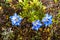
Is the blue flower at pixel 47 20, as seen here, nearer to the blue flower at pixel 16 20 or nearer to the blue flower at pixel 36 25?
the blue flower at pixel 36 25

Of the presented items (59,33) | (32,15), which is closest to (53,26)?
(59,33)

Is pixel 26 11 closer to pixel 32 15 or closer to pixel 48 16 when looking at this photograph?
pixel 32 15

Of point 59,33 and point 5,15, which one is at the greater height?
point 5,15

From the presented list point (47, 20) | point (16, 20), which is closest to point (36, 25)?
point (47, 20)

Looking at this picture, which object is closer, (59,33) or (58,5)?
(59,33)

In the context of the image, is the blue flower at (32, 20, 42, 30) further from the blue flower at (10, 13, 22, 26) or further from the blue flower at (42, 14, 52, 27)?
the blue flower at (10, 13, 22, 26)

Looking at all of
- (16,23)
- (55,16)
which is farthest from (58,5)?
(16,23)

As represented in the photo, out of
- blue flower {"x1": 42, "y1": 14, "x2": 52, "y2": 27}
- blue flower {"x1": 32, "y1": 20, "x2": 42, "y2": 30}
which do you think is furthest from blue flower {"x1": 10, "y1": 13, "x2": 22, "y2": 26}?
blue flower {"x1": 42, "y1": 14, "x2": 52, "y2": 27}

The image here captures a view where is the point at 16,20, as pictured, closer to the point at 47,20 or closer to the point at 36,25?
the point at 36,25

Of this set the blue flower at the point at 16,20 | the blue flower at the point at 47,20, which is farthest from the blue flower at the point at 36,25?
the blue flower at the point at 16,20

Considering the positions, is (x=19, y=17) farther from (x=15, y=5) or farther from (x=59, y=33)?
(x=59, y=33)
